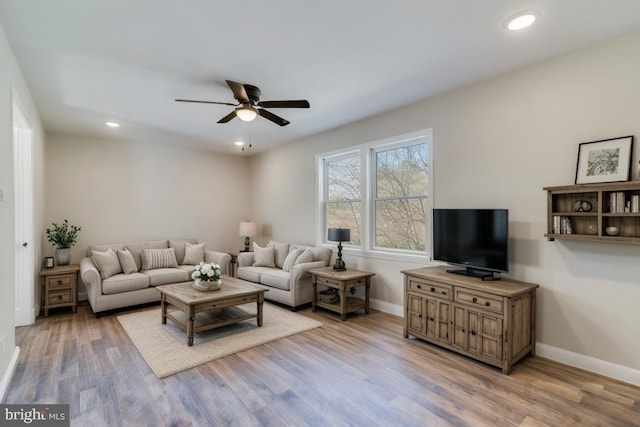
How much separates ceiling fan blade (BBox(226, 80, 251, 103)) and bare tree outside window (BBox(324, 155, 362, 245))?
2.24m

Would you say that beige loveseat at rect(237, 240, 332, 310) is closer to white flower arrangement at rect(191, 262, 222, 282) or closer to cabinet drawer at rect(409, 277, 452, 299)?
white flower arrangement at rect(191, 262, 222, 282)

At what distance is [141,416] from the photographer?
2189 millimetres

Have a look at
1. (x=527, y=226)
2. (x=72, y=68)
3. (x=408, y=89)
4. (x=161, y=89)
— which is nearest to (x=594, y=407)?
(x=527, y=226)

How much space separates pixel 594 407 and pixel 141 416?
10.4 ft

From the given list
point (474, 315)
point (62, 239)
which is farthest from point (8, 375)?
point (474, 315)

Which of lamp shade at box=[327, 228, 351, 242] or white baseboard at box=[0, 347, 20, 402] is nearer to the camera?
white baseboard at box=[0, 347, 20, 402]

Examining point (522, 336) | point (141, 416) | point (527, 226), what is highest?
point (527, 226)

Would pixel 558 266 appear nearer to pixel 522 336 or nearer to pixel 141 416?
pixel 522 336

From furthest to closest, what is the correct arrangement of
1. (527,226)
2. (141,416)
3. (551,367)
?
(527,226) → (551,367) → (141,416)

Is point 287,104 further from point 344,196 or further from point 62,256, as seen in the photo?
point 62,256

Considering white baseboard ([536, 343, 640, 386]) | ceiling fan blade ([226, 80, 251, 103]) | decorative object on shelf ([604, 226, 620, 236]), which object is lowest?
white baseboard ([536, 343, 640, 386])

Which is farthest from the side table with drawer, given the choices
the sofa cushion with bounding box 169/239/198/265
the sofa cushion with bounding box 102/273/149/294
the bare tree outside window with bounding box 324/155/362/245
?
Result: the bare tree outside window with bounding box 324/155/362/245

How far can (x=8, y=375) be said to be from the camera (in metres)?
2.54

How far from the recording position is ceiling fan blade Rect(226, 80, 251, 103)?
9.57 feet
